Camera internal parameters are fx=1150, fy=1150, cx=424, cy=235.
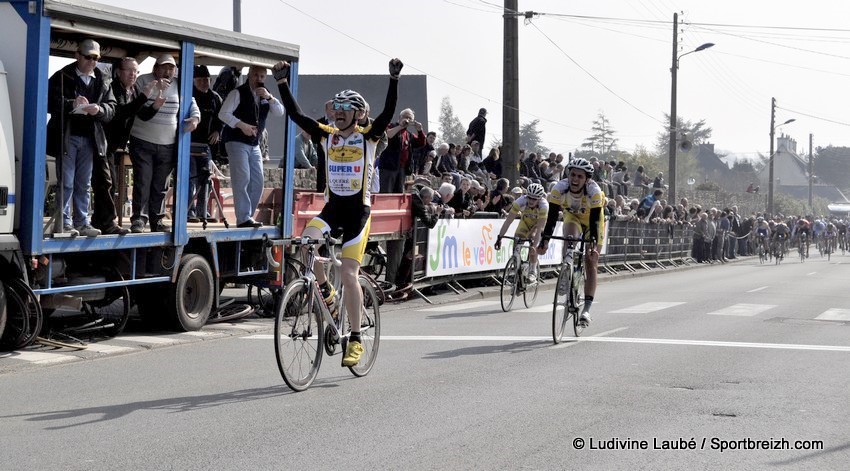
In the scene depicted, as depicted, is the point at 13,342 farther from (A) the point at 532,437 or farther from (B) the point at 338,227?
(A) the point at 532,437

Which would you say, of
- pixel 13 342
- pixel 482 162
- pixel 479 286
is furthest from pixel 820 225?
pixel 13 342

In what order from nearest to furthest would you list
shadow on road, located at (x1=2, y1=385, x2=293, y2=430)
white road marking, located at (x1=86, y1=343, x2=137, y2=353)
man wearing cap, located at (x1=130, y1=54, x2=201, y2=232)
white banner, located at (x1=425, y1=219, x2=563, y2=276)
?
shadow on road, located at (x1=2, y1=385, x2=293, y2=430) → white road marking, located at (x1=86, y1=343, x2=137, y2=353) → man wearing cap, located at (x1=130, y1=54, x2=201, y2=232) → white banner, located at (x1=425, y1=219, x2=563, y2=276)

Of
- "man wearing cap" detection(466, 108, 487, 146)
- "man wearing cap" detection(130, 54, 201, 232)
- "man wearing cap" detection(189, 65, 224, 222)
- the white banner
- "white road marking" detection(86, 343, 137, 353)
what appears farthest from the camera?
"man wearing cap" detection(466, 108, 487, 146)

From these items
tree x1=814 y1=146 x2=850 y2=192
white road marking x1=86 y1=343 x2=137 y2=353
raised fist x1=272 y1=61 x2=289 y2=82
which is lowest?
white road marking x1=86 y1=343 x2=137 y2=353

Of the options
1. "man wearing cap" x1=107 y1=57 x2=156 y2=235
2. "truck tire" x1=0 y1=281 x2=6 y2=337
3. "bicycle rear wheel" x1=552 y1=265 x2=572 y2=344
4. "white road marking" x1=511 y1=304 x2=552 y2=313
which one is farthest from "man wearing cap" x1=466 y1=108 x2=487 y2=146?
"truck tire" x1=0 y1=281 x2=6 y2=337

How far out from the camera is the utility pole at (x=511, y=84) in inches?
919

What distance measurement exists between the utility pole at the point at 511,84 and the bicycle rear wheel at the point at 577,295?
10992mm

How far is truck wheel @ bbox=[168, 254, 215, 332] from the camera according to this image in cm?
1231

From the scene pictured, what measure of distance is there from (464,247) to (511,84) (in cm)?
471

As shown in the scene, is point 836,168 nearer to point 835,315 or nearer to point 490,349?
point 835,315

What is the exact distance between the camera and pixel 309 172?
833 inches

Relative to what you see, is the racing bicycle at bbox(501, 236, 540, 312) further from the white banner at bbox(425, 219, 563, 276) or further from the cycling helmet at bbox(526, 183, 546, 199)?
the white banner at bbox(425, 219, 563, 276)

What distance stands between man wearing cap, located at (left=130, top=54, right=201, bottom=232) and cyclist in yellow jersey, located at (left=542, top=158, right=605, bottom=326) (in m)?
3.99

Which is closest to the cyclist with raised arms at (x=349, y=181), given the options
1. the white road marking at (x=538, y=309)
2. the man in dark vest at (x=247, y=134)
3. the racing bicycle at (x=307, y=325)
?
the racing bicycle at (x=307, y=325)
